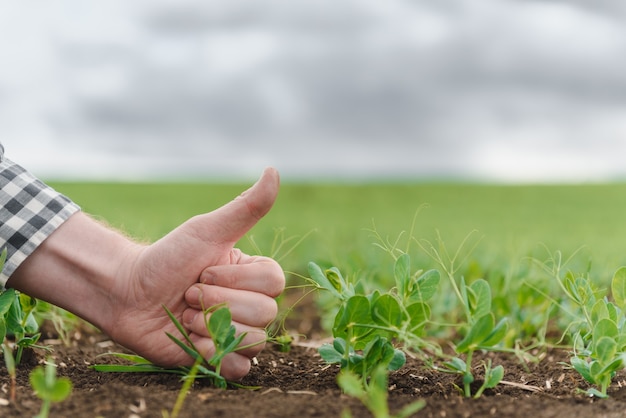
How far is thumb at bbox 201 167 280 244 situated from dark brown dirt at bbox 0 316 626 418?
0.36 meters

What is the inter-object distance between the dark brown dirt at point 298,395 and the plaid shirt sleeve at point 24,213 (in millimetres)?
277

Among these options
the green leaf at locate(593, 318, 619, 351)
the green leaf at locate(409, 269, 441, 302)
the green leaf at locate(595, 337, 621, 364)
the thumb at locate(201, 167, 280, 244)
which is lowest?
the green leaf at locate(595, 337, 621, 364)

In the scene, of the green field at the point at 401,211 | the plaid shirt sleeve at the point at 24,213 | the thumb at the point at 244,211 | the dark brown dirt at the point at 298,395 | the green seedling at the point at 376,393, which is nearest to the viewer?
the green seedling at the point at 376,393

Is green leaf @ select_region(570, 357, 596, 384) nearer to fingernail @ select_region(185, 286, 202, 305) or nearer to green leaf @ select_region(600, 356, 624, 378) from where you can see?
green leaf @ select_region(600, 356, 624, 378)

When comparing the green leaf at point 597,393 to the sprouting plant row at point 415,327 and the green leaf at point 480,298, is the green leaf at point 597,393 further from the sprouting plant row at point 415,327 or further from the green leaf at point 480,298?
the green leaf at point 480,298

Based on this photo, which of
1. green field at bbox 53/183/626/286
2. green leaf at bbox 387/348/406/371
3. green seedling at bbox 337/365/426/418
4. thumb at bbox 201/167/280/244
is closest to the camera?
green seedling at bbox 337/365/426/418

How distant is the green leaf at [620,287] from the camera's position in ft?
4.94

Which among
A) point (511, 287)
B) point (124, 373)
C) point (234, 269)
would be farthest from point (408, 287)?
point (511, 287)

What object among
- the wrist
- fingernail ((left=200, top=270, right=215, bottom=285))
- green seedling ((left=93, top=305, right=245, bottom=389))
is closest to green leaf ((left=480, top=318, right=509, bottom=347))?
green seedling ((left=93, top=305, right=245, bottom=389))

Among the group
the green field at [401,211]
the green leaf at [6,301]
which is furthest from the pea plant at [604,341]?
the green field at [401,211]

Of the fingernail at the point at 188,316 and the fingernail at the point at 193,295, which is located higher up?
the fingernail at the point at 193,295

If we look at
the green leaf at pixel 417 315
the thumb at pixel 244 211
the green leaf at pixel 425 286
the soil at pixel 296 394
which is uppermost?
the thumb at pixel 244 211

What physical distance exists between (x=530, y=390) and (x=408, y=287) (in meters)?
0.41

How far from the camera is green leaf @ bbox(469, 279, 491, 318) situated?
4.57 feet
